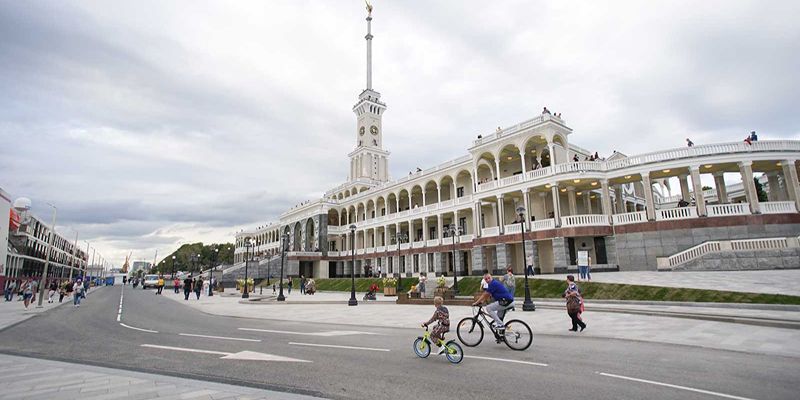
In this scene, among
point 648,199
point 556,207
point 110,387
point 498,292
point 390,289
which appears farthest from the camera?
point 390,289

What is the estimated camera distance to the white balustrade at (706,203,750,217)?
2478cm

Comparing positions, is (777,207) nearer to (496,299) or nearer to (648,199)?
(648,199)

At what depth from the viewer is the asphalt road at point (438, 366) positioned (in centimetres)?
596

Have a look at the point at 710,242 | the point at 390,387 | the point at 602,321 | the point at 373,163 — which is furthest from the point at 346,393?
the point at 373,163

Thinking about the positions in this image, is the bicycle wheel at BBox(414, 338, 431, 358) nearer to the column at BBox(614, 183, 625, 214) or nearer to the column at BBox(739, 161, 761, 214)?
the column at BBox(739, 161, 761, 214)

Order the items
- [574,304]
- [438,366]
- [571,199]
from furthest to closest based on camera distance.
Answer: [571,199], [574,304], [438,366]

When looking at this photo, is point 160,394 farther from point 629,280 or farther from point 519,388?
point 629,280

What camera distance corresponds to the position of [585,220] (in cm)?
3003

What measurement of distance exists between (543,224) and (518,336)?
957 inches

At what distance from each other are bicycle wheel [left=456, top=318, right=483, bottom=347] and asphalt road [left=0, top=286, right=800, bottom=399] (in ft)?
0.67

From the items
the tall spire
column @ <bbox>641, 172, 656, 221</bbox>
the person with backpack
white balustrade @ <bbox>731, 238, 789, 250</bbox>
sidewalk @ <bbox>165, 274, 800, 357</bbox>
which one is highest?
the tall spire

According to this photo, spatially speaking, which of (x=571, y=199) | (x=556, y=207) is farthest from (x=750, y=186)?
(x=556, y=207)

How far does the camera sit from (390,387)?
20.4 feet

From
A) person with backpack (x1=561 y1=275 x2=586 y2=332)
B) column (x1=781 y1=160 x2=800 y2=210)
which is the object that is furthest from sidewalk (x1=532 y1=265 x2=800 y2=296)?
person with backpack (x1=561 y1=275 x2=586 y2=332)
